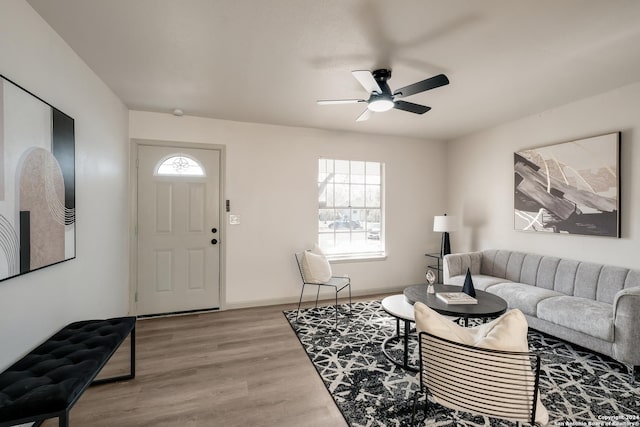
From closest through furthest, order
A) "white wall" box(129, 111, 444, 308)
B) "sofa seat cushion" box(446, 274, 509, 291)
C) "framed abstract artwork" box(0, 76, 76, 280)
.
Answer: "framed abstract artwork" box(0, 76, 76, 280) → "sofa seat cushion" box(446, 274, 509, 291) → "white wall" box(129, 111, 444, 308)

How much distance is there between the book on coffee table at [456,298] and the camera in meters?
2.54

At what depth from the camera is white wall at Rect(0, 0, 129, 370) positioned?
5.32ft

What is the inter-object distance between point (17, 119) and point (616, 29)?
384cm

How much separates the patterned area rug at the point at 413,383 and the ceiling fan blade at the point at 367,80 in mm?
2411

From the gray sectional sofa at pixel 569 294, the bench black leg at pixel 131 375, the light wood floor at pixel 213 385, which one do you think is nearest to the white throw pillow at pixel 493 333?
the light wood floor at pixel 213 385

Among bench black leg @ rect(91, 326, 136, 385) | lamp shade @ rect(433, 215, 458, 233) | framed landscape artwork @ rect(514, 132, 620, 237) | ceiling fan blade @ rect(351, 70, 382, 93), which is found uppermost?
ceiling fan blade @ rect(351, 70, 382, 93)

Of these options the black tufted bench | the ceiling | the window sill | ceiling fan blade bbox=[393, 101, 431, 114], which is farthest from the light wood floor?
the ceiling

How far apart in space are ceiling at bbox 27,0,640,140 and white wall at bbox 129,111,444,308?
65 centimetres

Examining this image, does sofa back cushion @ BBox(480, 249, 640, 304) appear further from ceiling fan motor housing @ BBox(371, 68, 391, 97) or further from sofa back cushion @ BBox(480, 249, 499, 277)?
ceiling fan motor housing @ BBox(371, 68, 391, 97)

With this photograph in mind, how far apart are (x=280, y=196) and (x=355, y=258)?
1.56 metres

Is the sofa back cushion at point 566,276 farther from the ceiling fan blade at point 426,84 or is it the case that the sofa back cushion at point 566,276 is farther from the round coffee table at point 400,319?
the ceiling fan blade at point 426,84

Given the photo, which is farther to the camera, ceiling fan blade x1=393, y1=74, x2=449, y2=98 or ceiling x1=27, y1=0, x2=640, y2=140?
ceiling fan blade x1=393, y1=74, x2=449, y2=98

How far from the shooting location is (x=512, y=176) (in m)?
4.09

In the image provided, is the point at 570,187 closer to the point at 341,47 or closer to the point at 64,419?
the point at 341,47
